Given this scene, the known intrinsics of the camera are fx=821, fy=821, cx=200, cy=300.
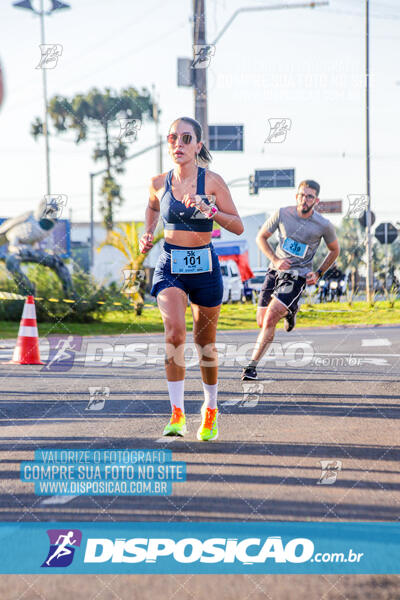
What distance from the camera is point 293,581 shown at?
2.75 meters

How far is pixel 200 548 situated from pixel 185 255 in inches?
92.9

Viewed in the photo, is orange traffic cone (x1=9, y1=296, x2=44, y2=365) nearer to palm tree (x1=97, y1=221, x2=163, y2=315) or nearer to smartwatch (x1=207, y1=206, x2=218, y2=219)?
smartwatch (x1=207, y1=206, x2=218, y2=219)

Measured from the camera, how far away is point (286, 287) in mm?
7945

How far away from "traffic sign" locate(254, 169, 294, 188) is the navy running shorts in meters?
9.36

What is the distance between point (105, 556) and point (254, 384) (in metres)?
5.13

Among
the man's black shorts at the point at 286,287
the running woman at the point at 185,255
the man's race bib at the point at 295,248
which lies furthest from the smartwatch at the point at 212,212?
the man's black shorts at the point at 286,287

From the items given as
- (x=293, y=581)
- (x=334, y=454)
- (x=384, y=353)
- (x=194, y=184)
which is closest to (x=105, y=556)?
(x=293, y=581)

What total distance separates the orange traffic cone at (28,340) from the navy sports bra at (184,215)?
532cm

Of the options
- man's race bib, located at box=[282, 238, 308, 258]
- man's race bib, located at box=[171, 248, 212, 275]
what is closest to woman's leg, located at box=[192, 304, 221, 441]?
man's race bib, located at box=[171, 248, 212, 275]

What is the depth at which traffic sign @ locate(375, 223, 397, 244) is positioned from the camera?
19.7 m

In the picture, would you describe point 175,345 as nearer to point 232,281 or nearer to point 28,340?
point 28,340

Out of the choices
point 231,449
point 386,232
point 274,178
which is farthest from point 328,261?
point 386,232

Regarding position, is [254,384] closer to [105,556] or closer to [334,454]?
[334,454]

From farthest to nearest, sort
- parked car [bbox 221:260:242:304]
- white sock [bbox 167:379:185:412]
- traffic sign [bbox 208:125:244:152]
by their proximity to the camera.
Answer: parked car [bbox 221:260:242:304], traffic sign [bbox 208:125:244:152], white sock [bbox 167:379:185:412]
